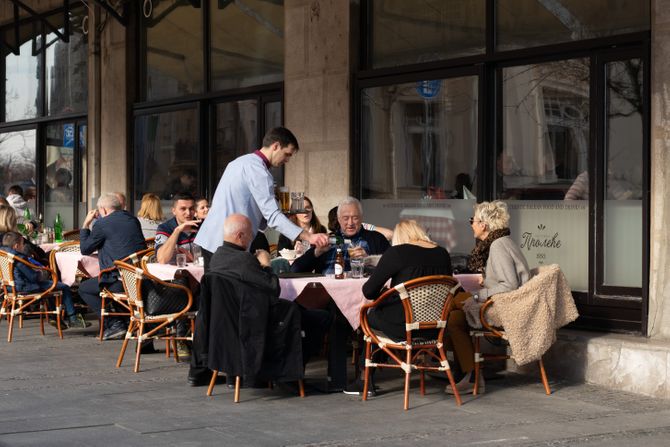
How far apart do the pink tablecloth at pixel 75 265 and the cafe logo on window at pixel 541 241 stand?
13.8 feet

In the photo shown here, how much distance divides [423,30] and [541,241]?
255 cm

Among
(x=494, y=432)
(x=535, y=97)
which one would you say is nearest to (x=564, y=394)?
(x=494, y=432)

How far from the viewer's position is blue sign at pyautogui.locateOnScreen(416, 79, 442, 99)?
10680mm

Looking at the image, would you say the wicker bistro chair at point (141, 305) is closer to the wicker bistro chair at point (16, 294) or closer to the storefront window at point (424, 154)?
the wicker bistro chair at point (16, 294)

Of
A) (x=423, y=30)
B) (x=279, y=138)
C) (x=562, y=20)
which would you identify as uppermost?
(x=423, y=30)

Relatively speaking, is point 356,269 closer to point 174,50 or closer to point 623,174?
point 623,174

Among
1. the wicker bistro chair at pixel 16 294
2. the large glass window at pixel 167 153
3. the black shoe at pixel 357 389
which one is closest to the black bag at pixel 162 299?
the black shoe at pixel 357 389

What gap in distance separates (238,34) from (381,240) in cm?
508

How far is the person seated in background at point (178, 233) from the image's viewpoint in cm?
944

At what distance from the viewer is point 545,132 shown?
31.7 ft

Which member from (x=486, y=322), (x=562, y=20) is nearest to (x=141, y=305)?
(x=486, y=322)

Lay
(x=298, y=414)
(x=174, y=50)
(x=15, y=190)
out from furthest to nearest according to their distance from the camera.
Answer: (x=15, y=190)
(x=174, y=50)
(x=298, y=414)

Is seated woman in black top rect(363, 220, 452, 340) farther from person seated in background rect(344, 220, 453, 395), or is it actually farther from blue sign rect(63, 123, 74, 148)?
blue sign rect(63, 123, 74, 148)

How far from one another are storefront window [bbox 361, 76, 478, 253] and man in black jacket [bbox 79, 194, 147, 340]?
2.40 metres
